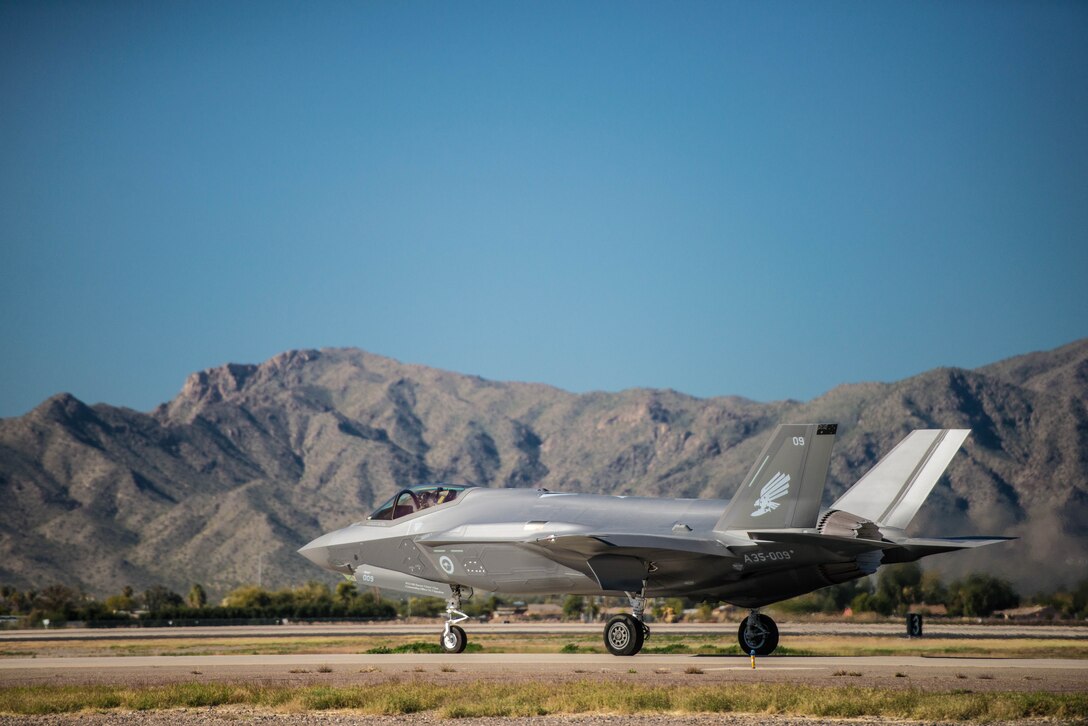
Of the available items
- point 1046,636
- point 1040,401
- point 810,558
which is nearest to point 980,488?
point 1040,401

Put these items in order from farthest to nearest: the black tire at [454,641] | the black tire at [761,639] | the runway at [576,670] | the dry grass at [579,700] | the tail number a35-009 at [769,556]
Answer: the black tire at [454,641] → the black tire at [761,639] → the tail number a35-009 at [769,556] → the runway at [576,670] → the dry grass at [579,700]

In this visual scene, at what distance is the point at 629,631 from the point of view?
24.9 meters

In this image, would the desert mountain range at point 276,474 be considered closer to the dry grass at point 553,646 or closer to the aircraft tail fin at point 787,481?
the dry grass at point 553,646

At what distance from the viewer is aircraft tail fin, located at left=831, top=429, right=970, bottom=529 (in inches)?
1083

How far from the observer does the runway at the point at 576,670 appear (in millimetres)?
20859

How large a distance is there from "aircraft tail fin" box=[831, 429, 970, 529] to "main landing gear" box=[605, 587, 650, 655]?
6207 mm

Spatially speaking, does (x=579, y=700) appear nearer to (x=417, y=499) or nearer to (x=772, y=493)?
(x=772, y=493)

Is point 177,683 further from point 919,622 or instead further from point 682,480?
point 682,480

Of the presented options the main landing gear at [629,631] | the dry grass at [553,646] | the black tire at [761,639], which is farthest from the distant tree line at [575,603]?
the main landing gear at [629,631]

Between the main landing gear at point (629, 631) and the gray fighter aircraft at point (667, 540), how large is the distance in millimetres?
26

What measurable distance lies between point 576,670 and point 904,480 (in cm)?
986

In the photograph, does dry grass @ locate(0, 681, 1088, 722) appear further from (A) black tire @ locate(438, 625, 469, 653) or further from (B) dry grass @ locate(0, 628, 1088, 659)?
(B) dry grass @ locate(0, 628, 1088, 659)

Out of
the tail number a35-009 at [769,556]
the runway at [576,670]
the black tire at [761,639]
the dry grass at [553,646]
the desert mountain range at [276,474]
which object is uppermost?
the desert mountain range at [276,474]

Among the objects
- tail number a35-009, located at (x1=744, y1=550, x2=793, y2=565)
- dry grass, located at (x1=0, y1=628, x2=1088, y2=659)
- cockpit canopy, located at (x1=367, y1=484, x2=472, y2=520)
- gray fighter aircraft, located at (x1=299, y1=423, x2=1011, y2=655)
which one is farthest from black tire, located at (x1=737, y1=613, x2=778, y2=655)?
cockpit canopy, located at (x1=367, y1=484, x2=472, y2=520)
